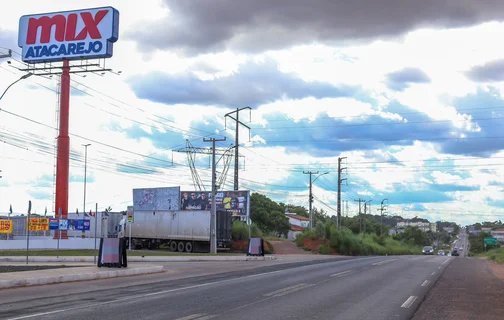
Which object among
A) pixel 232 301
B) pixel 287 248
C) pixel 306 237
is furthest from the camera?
pixel 306 237

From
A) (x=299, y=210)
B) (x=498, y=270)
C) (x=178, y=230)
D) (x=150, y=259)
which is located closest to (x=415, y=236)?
(x=299, y=210)

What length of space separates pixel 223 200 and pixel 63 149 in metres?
19.1

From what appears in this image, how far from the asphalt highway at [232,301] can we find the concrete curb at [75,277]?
0.76 metres

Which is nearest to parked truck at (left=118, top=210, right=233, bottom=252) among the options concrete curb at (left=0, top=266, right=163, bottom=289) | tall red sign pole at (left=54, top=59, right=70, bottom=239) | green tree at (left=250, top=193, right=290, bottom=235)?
tall red sign pole at (left=54, top=59, right=70, bottom=239)

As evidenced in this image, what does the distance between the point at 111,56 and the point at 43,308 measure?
44.3 m

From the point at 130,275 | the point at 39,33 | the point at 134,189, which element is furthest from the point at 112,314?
the point at 134,189

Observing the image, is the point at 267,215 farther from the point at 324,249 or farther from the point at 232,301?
the point at 232,301

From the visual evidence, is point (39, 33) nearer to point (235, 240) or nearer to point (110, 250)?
point (235, 240)

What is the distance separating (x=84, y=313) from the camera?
40.2ft

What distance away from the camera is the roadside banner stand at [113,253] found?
79.5 ft

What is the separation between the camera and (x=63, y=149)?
183 ft

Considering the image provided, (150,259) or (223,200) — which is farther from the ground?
(223,200)

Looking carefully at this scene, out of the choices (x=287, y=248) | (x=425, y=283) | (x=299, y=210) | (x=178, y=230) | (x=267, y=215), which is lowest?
(x=287, y=248)

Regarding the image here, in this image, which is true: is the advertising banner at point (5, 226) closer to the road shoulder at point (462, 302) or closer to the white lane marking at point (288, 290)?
the white lane marking at point (288, 290)
